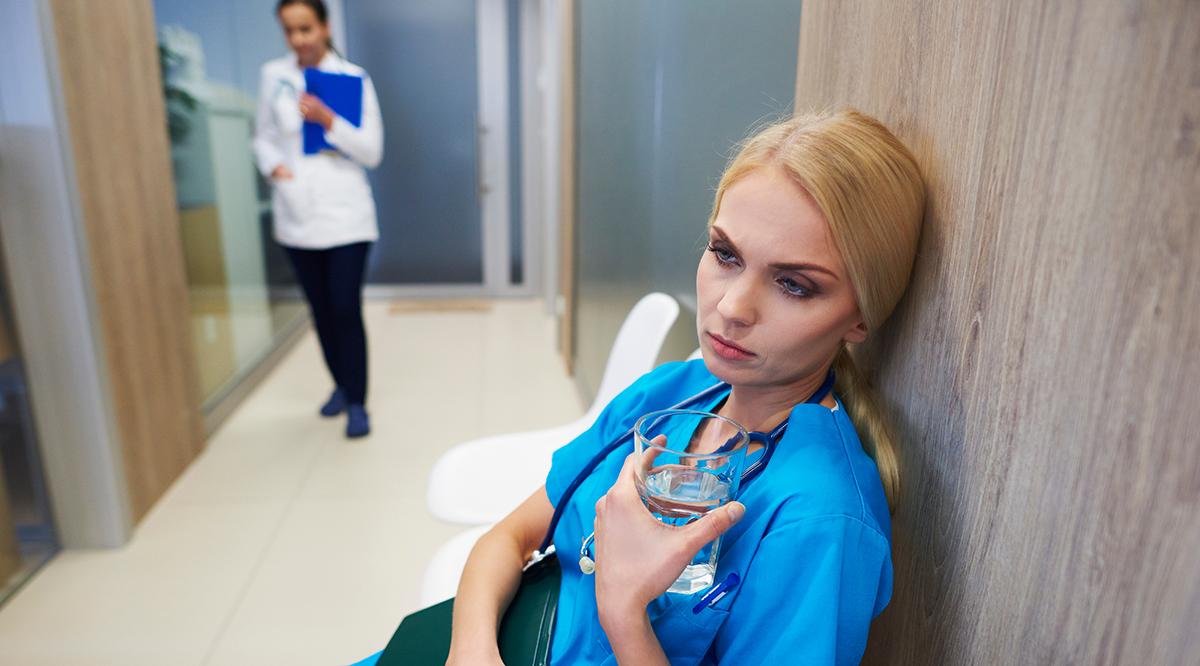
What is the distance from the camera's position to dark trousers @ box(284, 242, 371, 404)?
10.0 feet

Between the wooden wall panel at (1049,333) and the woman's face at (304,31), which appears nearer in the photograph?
the wooden wall panel at (1049,333)

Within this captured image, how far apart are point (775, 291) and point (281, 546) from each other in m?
2.10

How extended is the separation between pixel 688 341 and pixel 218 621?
1.46m

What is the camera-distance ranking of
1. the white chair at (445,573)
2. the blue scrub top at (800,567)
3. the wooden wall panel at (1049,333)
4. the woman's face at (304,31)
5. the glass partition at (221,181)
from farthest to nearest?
the glass partition at (221,181)
the woman's face at (304,31)
the white chair at (445,573)
the blue scrub top at (800,567)
the wooden wall panel at (1049,333)

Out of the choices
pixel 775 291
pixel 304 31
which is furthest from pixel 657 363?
pixel 304 31

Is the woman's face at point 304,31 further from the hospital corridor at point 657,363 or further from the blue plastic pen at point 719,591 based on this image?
the blue plastic pen at point 719,591

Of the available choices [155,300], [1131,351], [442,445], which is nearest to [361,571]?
[442,445]

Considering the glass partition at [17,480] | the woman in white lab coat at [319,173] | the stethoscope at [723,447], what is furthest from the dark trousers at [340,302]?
the stethoscope at [723,447]

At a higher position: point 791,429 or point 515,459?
point 791,429

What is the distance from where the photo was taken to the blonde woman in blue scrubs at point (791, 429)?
71 centimetres

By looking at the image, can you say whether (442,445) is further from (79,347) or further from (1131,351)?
(1131,351)

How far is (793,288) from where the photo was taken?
81 cm

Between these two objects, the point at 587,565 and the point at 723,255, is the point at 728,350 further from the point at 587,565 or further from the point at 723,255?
the point at 587,565

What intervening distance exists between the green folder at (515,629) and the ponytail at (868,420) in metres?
0.46
